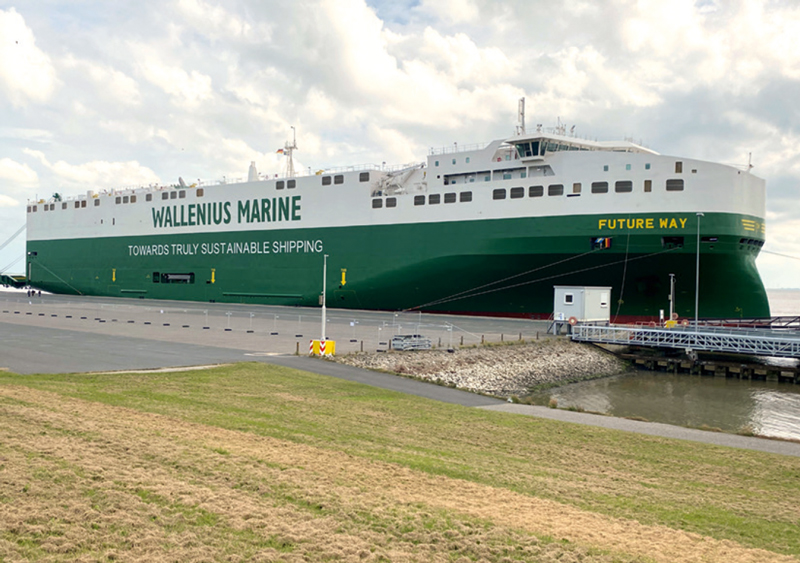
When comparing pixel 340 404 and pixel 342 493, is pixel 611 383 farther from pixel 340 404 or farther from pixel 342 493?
pixel 342 493

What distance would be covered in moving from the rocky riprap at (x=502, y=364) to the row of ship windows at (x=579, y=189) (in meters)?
11.8

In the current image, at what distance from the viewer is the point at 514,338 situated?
113 feet

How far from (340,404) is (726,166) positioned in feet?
109

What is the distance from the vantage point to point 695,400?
2658 cm

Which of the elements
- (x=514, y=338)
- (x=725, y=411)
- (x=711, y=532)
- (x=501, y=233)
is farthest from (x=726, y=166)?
(x=711, y=532)

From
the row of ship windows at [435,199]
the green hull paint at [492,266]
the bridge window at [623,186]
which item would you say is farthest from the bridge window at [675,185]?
the row of ship windows at [435,199]

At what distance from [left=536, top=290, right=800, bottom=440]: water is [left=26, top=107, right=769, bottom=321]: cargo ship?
9.90 m

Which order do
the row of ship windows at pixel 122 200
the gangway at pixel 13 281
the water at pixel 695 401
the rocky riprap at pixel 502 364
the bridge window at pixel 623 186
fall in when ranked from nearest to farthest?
the water at pixel 695 401
the rocky riprap at pixel 502 364
the bridge window at pixel 623 186
the row of ship windows at pixel 122 200
the gangway at pixel 13 281

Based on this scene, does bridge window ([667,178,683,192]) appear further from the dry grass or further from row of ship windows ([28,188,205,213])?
row of ship windows ([28,188,205,213])

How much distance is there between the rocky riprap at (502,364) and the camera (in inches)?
1002

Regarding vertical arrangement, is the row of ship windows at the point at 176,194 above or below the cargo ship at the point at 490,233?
above

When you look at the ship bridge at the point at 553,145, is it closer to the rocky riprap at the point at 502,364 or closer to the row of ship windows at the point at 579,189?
the row of ship windows at the point at 579,189

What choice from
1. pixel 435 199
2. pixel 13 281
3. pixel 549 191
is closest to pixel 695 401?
pixel 549 191

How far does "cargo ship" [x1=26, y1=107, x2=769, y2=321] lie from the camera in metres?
39.7
